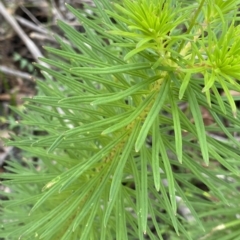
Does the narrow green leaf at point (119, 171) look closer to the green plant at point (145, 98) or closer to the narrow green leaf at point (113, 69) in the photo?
the green plant at point (145, 98)

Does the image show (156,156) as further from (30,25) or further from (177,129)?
(30,25)

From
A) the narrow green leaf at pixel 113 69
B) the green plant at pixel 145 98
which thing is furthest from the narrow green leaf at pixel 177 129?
the narrow green leaf at pixel 113 69

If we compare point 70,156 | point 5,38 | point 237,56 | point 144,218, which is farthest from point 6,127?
point 237,56

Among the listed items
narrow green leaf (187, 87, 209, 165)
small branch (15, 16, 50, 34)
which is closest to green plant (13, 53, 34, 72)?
small branch (15, 16, 50, 34)

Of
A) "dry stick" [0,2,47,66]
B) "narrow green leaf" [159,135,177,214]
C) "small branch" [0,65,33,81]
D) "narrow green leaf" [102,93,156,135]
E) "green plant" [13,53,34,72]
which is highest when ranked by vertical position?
"narrow green leaf" [102,93,156,135]

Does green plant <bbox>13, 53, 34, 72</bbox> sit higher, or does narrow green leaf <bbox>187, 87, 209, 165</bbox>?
narrow green leaf <bbox>187, 87, 209, 165</bbox>

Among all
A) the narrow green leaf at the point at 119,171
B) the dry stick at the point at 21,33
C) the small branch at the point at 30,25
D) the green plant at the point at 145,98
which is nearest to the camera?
the green plant at the point at 145,98

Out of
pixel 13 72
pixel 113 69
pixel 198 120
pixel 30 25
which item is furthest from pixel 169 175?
pixel 30 25

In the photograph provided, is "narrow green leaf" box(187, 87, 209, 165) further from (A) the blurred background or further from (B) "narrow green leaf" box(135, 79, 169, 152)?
(A) the blurred background
